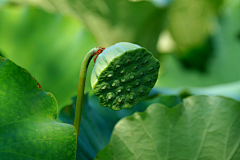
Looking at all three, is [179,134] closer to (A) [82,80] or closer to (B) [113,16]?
(A) [82,80]

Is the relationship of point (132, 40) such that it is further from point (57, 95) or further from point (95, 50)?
point (95, 50)

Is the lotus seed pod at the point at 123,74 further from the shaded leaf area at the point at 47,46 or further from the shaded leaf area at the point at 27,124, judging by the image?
the shaded leaf area at the point at 47,46

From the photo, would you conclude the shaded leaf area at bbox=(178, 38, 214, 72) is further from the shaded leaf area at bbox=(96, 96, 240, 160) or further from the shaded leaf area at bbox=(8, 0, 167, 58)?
the shaded leaf area at bbox=(96, 96, 240, 160)

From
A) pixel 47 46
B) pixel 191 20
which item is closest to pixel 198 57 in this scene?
pixel 191 20

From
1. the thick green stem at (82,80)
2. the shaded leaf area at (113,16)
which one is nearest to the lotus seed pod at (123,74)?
the thick green stem at (82,80)

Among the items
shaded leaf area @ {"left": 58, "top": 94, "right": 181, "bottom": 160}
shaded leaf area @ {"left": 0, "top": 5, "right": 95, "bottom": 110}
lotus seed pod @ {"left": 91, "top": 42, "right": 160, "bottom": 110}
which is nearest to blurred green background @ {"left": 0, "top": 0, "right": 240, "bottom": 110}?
shaded leaf area @ {"left": 0, "top": 5, "right": 95, "bottom": 110}

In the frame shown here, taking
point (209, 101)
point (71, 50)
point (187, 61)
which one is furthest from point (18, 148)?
point (187, 61)
